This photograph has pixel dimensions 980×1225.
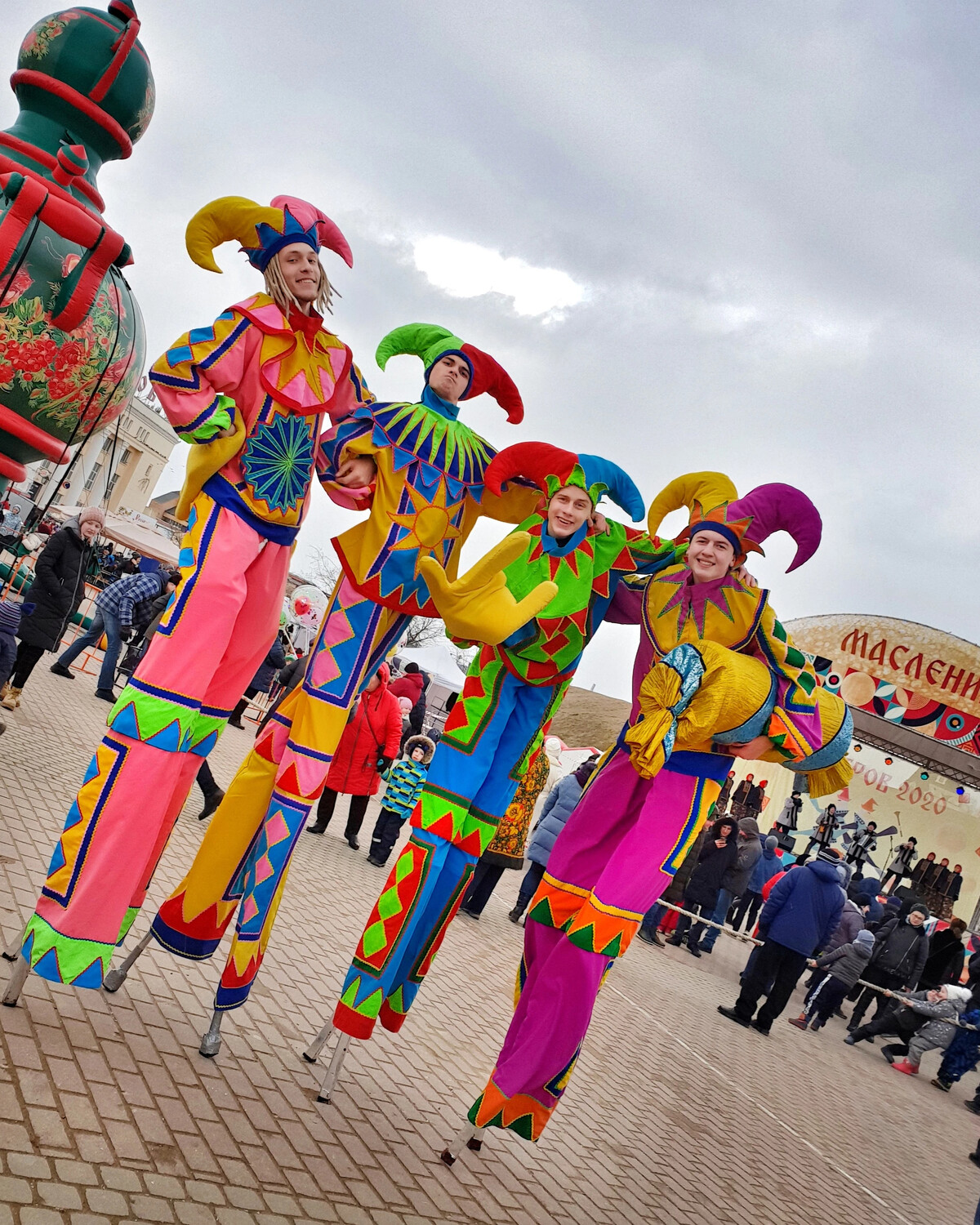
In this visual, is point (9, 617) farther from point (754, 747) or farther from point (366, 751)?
point (754, 747)

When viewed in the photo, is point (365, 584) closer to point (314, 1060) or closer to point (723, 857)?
point (314, 1060)

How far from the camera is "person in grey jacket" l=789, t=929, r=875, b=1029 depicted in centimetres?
959

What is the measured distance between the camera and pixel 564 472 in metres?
3.18

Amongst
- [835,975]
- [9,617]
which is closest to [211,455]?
[9,617]

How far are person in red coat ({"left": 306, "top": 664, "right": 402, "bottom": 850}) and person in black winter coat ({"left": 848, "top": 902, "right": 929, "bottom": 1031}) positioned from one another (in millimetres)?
6388

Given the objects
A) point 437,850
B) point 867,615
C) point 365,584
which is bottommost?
point 437,850

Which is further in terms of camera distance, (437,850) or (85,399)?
(437,850)

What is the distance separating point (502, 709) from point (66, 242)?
1890 millimetres

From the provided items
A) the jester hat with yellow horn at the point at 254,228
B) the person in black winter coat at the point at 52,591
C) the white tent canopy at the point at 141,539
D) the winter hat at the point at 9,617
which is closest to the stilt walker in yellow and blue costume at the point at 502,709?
the jester hat with yellow horn at the point at 254,228

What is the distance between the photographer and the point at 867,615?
18953 mm

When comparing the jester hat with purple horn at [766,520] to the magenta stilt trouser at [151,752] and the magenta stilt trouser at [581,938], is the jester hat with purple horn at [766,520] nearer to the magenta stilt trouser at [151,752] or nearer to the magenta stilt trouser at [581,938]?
the magenta stilt trouser at [581,938]

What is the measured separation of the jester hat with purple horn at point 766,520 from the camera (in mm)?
3018

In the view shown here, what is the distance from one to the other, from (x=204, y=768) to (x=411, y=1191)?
4.64 meters

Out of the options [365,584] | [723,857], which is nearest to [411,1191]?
[365,584]
